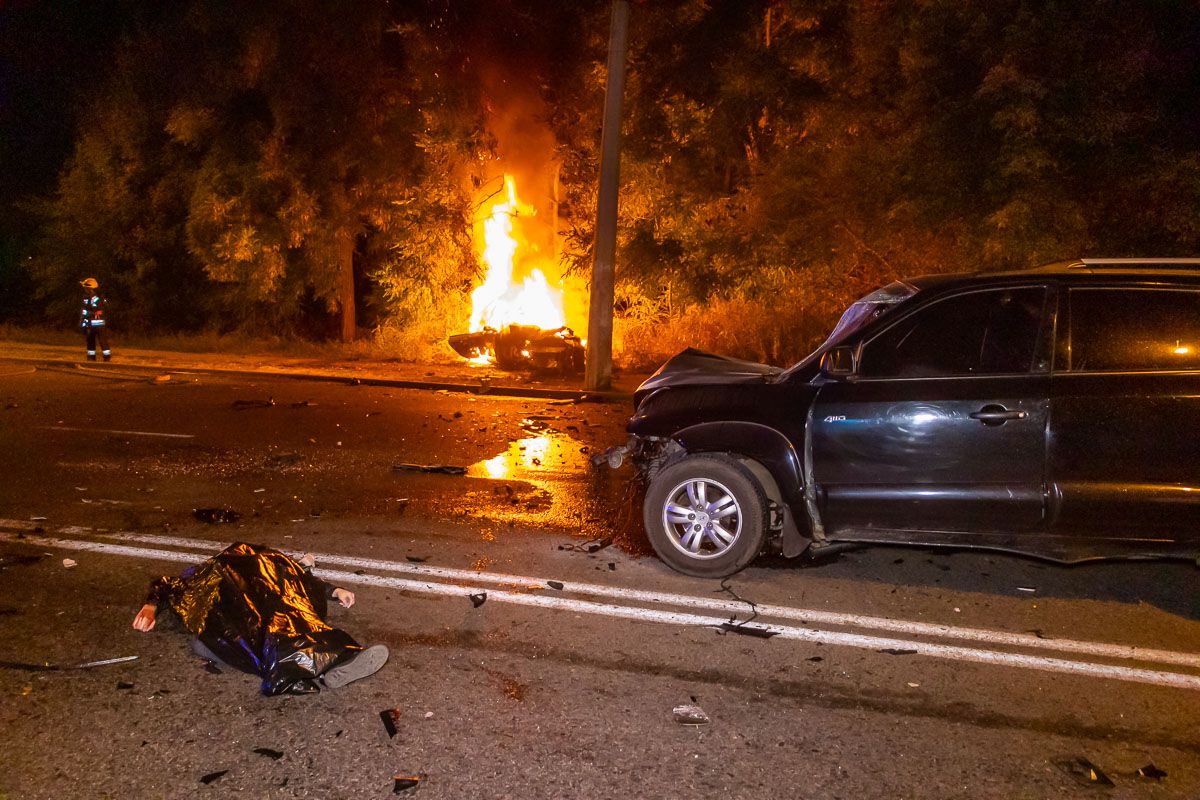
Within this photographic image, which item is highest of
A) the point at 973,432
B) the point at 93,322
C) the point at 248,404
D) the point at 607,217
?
the point at 607,217

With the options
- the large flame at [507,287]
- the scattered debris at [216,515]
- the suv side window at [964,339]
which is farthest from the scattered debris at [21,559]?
the large flame at [507,287]

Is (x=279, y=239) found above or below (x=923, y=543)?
above

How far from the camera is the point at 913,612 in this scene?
5684 millimetres

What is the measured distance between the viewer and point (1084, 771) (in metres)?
3.86

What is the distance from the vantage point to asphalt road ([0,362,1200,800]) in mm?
3816

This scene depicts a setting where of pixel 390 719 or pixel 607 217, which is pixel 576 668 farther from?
pixel 607 217

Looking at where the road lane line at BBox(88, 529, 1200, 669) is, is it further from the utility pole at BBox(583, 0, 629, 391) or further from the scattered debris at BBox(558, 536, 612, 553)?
the utility pole at BBox(583, 0, 629, 391)

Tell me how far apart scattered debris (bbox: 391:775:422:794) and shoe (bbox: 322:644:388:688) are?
3.00 feet

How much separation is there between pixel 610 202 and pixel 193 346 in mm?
14482

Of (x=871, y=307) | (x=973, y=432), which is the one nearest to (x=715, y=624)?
(x=973, y=432)

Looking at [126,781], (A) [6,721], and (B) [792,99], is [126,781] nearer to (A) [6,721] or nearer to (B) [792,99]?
(A) [6,721]

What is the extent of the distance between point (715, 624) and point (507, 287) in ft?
67.1

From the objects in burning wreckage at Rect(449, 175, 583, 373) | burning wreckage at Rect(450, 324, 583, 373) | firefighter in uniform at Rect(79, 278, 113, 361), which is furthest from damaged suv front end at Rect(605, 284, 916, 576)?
burning wreckage at Rect(449, 175, 583, 373)

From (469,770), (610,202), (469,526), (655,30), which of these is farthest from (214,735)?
(655,30)
